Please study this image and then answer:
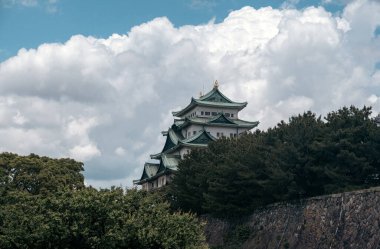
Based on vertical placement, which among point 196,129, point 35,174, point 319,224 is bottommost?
point 319,224

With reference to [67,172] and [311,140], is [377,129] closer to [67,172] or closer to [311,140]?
[311,140]

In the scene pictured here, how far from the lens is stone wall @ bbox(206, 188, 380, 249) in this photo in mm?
32062

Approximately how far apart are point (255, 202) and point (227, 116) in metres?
29.5

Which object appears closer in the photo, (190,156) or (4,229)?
(4,229)

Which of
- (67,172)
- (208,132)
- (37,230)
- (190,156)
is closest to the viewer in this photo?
(37,230)

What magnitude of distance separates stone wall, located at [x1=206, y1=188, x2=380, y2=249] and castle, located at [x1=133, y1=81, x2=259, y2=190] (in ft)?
70.3

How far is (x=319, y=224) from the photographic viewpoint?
35.9 meters

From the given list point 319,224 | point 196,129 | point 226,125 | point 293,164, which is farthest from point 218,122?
point 319,224

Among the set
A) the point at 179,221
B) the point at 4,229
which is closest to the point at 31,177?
the point at 4,229

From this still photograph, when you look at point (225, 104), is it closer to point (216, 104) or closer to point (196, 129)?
point (216, 104)

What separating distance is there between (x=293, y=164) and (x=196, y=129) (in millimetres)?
31656

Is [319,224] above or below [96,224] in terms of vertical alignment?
above

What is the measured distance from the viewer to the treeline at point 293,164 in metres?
36.1

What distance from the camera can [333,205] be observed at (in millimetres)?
35188
